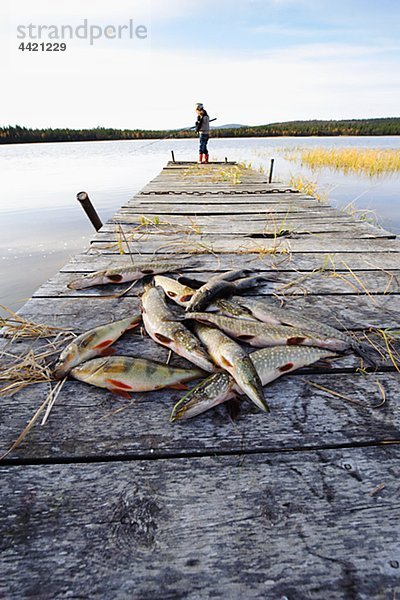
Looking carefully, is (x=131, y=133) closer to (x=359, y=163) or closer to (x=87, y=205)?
(x=359, y=163)

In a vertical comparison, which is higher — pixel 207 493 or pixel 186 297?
pixel 186 297

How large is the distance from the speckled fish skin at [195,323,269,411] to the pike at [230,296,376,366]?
43 centimetres

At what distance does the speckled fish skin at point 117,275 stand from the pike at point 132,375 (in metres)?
1.29

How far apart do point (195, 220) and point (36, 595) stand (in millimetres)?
5088

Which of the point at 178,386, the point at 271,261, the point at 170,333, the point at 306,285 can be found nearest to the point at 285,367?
the point at 178,386

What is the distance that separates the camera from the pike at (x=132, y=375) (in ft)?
5.67

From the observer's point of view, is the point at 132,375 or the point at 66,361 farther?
the point at 66,361

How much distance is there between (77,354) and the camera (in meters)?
1.91

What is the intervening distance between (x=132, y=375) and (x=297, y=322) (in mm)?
1111

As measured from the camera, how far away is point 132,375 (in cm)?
174

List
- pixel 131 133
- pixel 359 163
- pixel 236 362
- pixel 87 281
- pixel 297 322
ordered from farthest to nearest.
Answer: pixel 131 133
pixel 359 163
pixel 87 281
pixel 297 322
pixel 236 362

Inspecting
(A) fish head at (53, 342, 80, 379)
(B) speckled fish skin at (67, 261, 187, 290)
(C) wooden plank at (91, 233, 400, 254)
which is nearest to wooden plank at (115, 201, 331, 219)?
(C) wooden plank at (91, 233, 400, 254)

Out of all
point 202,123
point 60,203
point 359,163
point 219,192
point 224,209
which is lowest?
point 60,203

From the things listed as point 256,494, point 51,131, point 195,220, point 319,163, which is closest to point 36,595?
point 256,494
